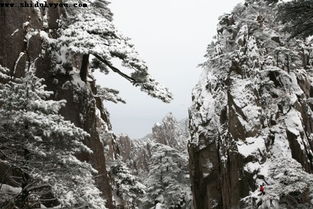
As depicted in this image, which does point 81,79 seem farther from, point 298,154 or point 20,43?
point 298,154

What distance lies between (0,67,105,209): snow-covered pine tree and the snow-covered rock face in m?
10.1

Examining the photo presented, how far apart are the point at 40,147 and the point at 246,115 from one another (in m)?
14.6

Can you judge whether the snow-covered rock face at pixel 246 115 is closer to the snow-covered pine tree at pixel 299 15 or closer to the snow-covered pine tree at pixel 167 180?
the snow-covered pine tree at pixel 167 180

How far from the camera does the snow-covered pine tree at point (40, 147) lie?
5996 mm

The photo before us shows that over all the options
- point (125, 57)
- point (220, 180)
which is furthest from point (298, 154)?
point (125, 57)

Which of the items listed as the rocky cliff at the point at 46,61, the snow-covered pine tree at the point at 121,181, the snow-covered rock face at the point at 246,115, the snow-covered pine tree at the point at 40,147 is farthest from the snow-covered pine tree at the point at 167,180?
the snow-covered pine tree at the point at 40,147

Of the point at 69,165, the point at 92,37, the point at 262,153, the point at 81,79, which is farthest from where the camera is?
the point at 262,153

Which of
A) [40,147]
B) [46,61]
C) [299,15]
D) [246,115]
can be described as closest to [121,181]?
[246,115]

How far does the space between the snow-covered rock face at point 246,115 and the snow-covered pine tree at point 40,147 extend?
10057mm

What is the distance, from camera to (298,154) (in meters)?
17.7

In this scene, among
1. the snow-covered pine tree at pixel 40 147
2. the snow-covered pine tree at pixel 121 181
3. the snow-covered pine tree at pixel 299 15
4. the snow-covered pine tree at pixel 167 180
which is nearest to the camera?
the snow-covered pine tree at pixel 40 147

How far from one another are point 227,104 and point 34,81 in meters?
15.4

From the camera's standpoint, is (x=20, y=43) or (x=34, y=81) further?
(x=20, y=43)

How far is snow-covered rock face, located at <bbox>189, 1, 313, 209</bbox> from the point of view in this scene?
17.7 m
